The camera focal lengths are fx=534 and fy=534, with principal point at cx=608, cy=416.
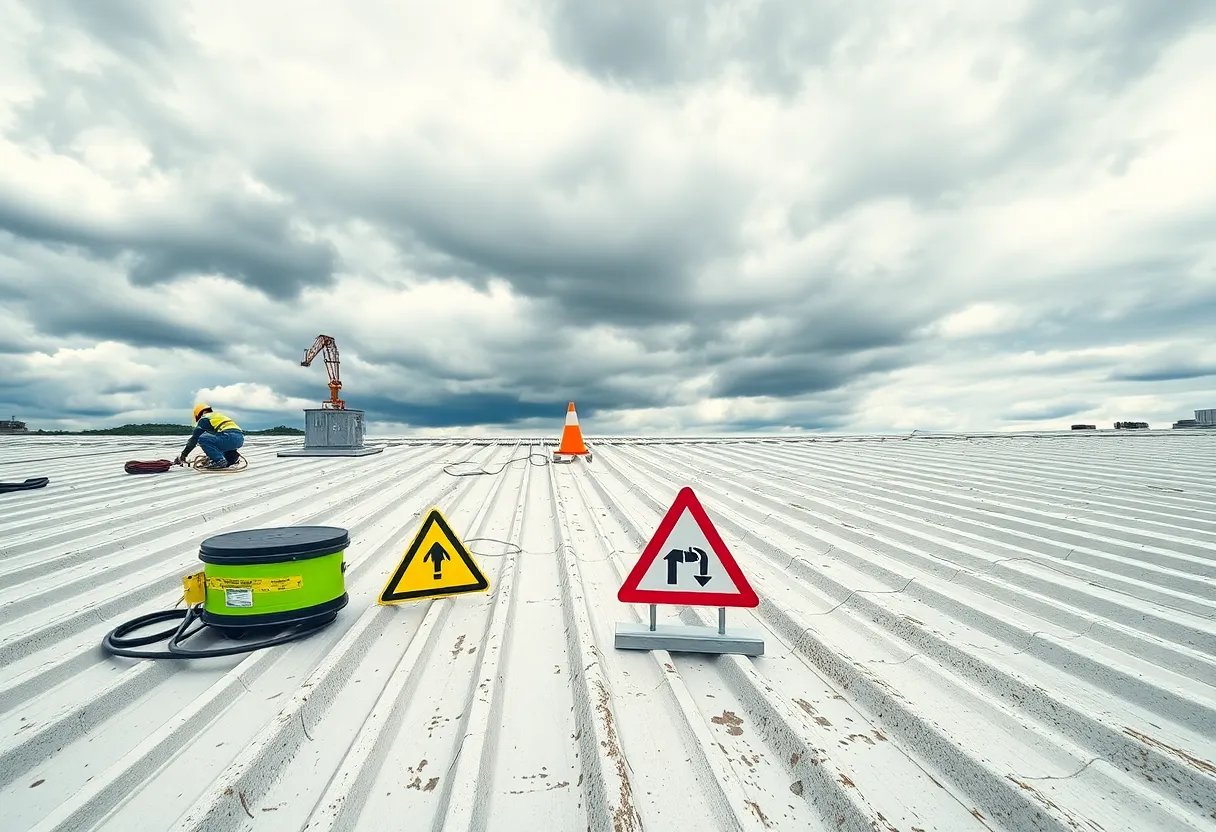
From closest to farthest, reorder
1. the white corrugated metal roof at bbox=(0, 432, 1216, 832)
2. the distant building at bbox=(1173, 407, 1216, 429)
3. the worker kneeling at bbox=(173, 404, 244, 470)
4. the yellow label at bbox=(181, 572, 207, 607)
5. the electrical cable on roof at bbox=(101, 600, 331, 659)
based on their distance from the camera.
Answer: the white corrugated metal roof at bbox=(0, 432, 1216, 832) < the electrical cable on roof at bbox=(101, 600, 331, 659) < the yellow label at bbox=(181, 572, 207, 607) < the worker kneeling at bbox=(173, 404, 244, 470) < the distant building at bbox=(1173, 407, 1216, 429)

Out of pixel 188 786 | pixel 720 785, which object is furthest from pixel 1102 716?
pixel 188 786

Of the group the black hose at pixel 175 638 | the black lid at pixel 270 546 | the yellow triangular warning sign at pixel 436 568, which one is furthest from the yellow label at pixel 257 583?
the yellow triangular warning sign at pixel 436 568

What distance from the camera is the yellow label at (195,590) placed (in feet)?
9.55

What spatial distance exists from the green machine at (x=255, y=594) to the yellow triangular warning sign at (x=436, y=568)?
1.42 feet

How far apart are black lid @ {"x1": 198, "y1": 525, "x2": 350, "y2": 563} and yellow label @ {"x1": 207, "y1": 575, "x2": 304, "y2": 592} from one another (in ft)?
0.35

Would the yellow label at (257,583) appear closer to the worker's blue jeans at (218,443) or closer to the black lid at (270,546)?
the black lid at (270,546)

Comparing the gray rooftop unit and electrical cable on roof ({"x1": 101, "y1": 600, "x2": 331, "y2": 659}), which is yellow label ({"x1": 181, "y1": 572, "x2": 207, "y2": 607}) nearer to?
electrical cable on roof ({"x1": 101, "y1": 600, "x2": 331, "y2": 659})

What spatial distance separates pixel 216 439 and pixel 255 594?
6736 mm

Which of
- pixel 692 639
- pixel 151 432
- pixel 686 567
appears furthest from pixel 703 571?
pixel 151 432

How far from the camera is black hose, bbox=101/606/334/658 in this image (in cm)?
262

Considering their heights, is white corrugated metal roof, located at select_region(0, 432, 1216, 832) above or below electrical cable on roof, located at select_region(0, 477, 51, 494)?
below

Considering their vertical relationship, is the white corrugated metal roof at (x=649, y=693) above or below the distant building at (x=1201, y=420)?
below

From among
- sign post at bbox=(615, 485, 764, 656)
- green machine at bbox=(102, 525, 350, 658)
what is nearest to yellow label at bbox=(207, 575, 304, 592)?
green machine at bbox=(102, 525, 350, 658)

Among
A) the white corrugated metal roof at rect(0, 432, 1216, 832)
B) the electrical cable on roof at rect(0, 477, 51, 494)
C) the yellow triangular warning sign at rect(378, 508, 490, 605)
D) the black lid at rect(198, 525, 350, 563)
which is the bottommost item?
the white corrugated metal roof at rect(0, 432, 1216, 832)
